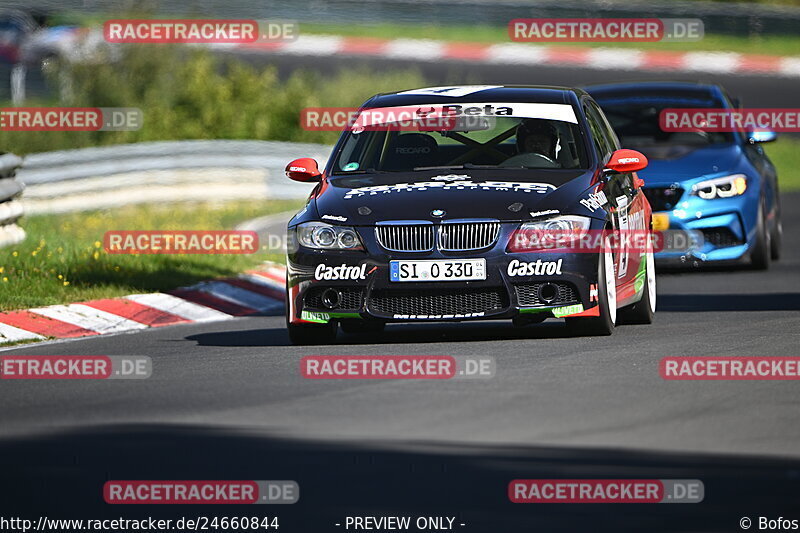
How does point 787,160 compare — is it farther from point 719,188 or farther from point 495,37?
point 719,188

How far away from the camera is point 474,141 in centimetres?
1161

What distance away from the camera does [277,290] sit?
15.6 metres

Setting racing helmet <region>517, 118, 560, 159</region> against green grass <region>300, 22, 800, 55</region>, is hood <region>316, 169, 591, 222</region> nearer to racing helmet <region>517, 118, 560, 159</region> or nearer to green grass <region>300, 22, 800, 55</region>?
racing helmet <region>517, 118, 560, 159</region>

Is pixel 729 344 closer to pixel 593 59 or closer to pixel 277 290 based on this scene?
pixel 277 290

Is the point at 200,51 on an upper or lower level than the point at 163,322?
upper

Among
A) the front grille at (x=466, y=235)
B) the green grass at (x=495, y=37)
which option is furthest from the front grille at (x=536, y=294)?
the green grass at (x=495, y=37)

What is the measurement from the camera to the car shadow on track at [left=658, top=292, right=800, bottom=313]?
12.9 m

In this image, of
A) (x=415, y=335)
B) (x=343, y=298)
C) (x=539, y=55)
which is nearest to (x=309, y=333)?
(x=343, y=298)

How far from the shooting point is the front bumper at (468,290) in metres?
10.3

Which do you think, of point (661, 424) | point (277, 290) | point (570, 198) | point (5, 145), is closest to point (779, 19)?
point (5, 145)

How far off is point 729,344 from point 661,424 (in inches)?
114

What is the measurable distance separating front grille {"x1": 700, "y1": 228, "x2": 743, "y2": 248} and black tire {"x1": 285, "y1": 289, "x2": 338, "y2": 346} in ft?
20.3

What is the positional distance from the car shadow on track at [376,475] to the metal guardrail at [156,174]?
1501cm

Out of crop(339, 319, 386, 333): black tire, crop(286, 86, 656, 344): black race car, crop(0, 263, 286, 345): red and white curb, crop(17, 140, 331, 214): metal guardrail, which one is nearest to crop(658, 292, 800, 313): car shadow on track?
crop(286, 86, 656, 344): black race car
